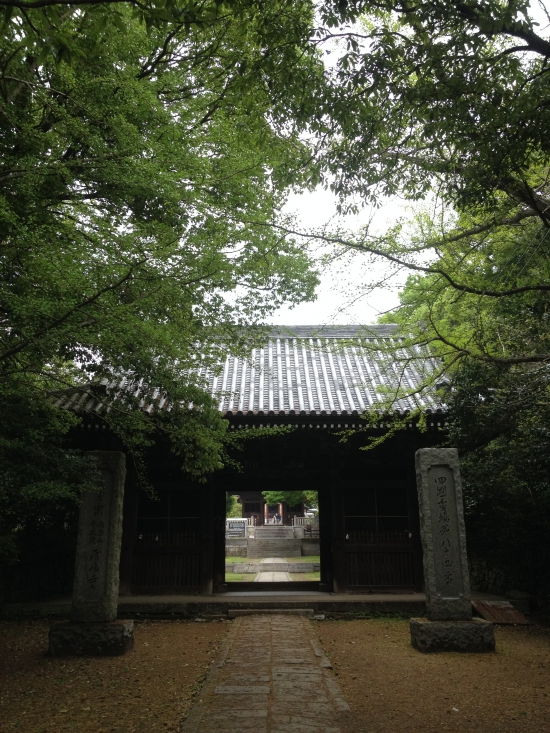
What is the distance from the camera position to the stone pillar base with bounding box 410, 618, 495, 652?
7215 mm

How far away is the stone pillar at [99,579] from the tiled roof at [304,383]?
77.8 inches

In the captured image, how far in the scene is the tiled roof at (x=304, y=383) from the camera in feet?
33.9

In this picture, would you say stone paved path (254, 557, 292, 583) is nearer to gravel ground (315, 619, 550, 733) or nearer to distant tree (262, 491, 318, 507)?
distant tree (262, 491, 318, 507)

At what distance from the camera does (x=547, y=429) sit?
324 inches

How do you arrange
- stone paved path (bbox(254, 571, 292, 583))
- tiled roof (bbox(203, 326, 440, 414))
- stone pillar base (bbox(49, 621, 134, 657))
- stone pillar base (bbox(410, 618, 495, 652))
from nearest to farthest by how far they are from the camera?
stone pillar base (bbox(49, 621, 134, 657)) < stone pillar base (bbox(410, 618, 495, 652)) < tiled roof (bbox(203, 326, 440, 414)) < stone paved path (bbox(254, 571, 292, 583))

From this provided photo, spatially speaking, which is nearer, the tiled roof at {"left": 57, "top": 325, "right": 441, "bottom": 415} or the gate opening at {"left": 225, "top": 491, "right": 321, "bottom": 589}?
the tiled roof at {"left": 57, "top": 325, "right": 441, "bottom": 415}

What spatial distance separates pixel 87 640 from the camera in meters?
6.95

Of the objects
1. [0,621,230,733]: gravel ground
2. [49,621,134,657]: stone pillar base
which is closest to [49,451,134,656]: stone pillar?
[49,621,134,657]: stone pillar base

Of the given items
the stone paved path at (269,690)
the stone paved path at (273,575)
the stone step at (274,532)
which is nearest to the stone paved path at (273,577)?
the stone paved path at (273,575)

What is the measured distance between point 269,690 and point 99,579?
307 cm

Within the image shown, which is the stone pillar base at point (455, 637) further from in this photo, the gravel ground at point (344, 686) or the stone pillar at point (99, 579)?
the stone pillar at point (99, 579)

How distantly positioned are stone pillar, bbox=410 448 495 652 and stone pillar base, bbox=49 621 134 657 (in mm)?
3889

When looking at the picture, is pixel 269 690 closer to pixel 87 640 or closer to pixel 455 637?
pixel 87 640

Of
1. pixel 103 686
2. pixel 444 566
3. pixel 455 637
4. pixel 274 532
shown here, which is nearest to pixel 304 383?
pixel 444 566
